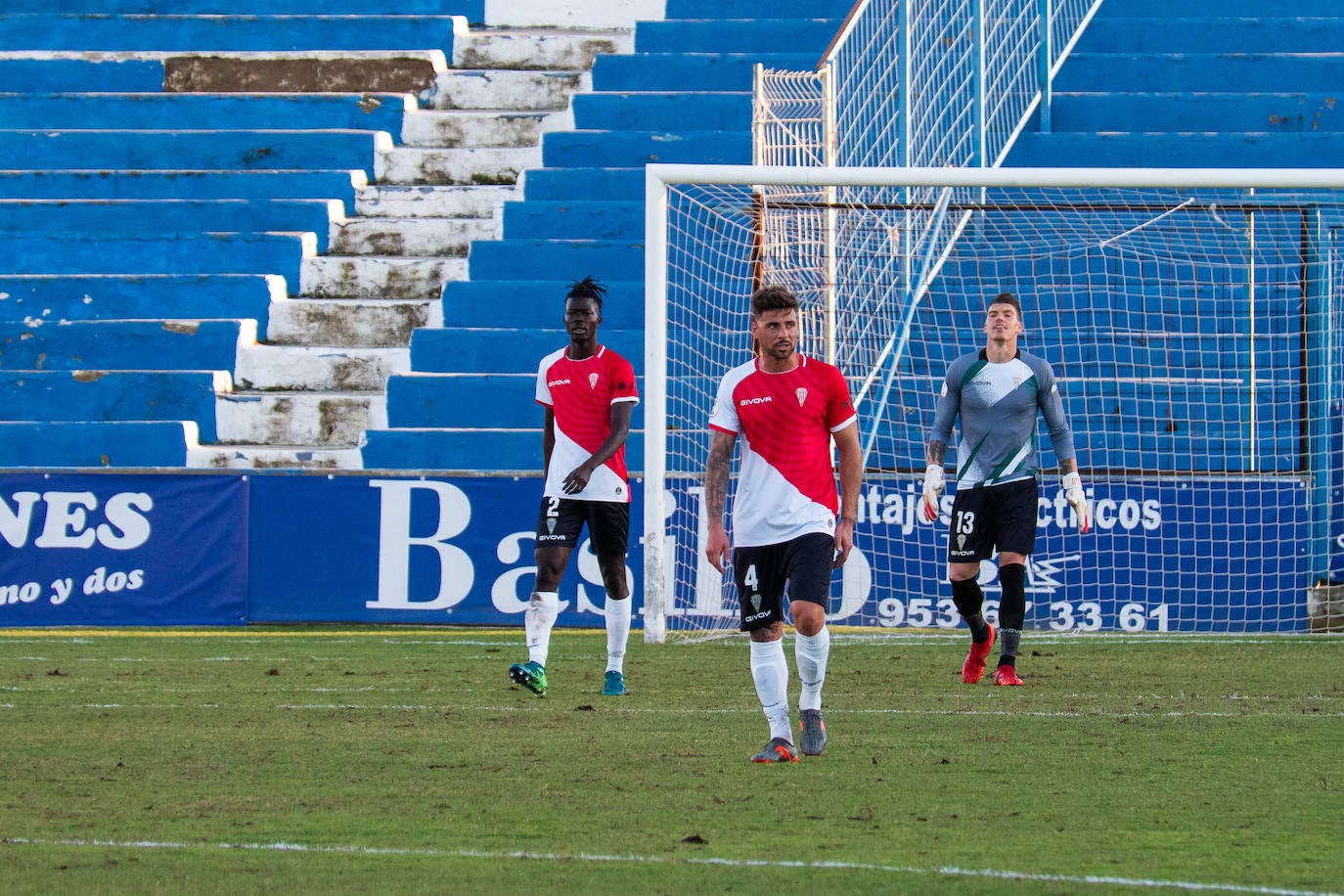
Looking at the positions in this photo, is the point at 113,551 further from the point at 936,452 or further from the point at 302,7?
the point at 302,7

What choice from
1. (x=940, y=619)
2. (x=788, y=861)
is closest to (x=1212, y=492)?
(x=940, y=619)

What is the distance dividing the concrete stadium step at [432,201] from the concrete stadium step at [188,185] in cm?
33

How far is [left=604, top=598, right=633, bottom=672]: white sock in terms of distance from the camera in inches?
331

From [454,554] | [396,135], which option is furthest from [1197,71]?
[454,554]

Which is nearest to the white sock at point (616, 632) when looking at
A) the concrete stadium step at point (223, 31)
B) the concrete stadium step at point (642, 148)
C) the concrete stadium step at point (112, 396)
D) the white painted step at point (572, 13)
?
the concrete stadium step at point (112, 396)

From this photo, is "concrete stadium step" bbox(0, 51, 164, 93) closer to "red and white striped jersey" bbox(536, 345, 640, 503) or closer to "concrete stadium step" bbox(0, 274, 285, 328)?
"concrete stadium step" bbox(0, 274, 285, 328)

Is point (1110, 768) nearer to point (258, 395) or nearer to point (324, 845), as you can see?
point (324, 845)

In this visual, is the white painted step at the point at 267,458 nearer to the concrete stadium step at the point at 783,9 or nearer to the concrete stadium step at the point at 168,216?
the concrete stadium step at the point at 168,216

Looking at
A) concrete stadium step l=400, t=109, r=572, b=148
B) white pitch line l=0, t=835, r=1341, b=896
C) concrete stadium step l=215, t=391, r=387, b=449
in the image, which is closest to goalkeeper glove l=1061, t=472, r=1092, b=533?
white pitch line l=0, t=835, r=1341, b=896

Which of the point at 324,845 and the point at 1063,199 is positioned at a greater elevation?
the point at 1063,199

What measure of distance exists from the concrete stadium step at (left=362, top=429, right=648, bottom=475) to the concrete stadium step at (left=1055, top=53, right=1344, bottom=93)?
742 cm

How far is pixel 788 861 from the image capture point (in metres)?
4.38

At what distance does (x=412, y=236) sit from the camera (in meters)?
17.9

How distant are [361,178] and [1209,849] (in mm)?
15382
